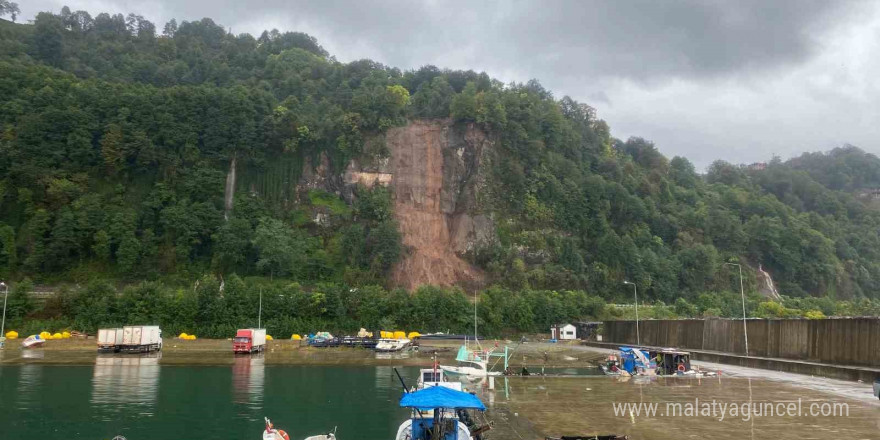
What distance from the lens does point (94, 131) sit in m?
87.9

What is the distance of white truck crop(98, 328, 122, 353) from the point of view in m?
54.7

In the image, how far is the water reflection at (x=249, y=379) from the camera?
28.4m

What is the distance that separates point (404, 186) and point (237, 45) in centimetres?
6959

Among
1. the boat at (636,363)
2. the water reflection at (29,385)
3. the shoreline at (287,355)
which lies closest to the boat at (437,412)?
the water reflection at (29,385)

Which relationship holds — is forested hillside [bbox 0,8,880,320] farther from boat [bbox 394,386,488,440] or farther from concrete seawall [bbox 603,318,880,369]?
boat [bbox 394,386,488,440]

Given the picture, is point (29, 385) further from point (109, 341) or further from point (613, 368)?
point (613, 368)

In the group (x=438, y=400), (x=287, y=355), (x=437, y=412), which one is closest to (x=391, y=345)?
(x=287, y=355)

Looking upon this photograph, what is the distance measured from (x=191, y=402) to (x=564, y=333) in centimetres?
5300

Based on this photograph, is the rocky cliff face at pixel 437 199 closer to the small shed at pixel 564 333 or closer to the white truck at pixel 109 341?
the small shed at pixel 564 333

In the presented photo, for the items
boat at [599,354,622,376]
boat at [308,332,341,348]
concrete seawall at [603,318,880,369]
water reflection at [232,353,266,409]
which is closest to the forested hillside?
boat at [308,332,341,348]

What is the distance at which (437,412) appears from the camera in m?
14.9

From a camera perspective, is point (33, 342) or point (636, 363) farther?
point (33, 342)

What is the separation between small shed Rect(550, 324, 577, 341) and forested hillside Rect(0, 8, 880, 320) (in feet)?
38.6

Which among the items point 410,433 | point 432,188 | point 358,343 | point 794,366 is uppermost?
point 432,188
